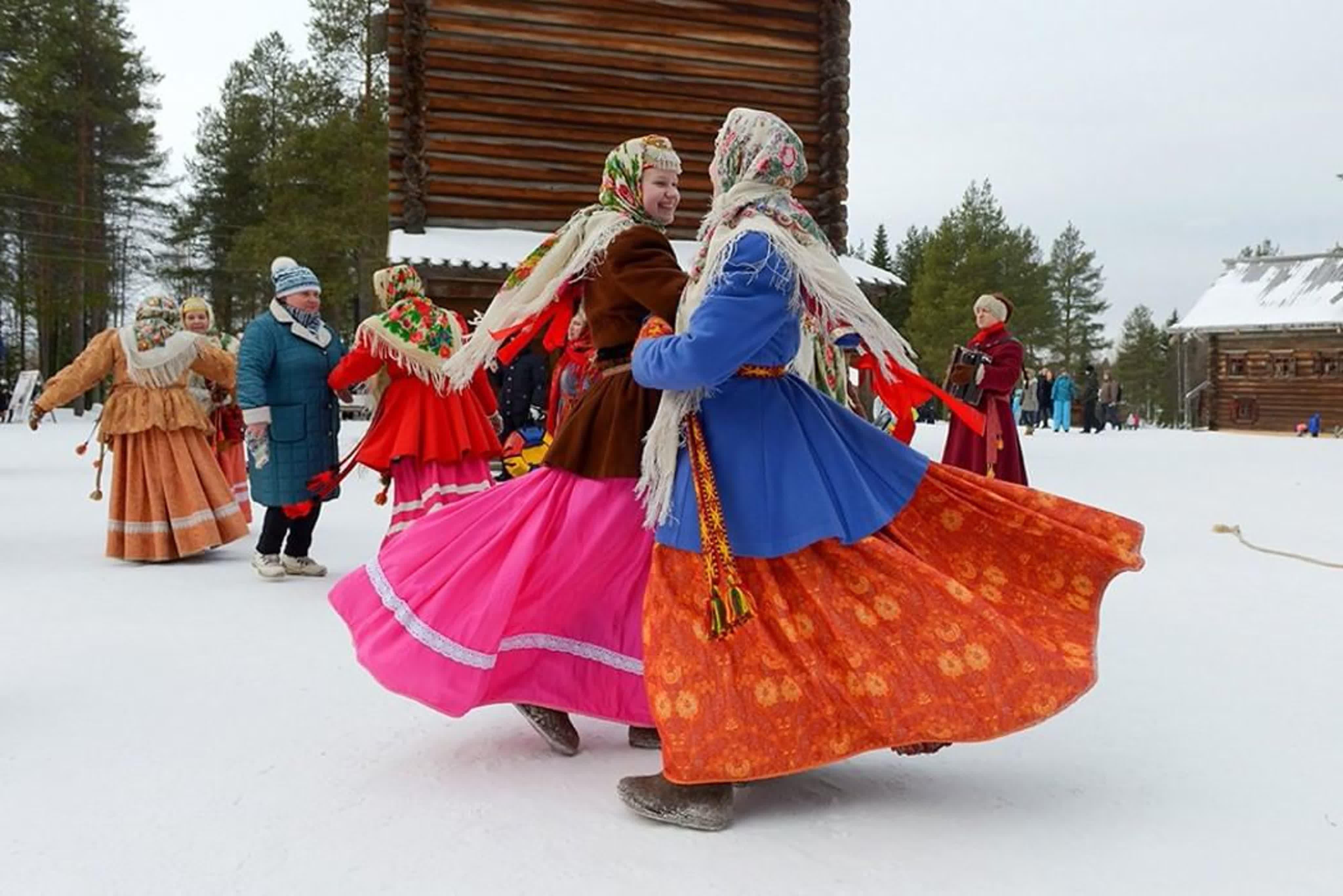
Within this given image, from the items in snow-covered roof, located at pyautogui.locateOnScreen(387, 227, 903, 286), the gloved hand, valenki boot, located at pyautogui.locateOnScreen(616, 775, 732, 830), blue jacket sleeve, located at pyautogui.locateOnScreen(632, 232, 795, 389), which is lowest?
valenki boot, located at pyautogui.locateOnScreen(616, 775, 732, 830)

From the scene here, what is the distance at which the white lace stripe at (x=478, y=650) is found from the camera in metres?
2.81

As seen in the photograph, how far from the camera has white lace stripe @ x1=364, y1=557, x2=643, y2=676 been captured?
2809 mm

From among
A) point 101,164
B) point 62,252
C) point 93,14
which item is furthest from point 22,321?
point 93,14

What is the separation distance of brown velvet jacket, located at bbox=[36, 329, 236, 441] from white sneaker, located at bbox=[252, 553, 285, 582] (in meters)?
1.21

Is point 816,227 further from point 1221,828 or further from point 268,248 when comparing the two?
point 268,248

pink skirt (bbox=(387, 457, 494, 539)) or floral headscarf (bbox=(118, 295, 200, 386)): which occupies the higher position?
floral headscarf (bbox=(118, 295, 200, 386))

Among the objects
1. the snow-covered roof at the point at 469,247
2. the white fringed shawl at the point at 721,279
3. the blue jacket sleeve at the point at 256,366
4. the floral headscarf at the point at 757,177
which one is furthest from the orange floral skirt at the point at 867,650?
the snow-covered roof at the point at 469,247

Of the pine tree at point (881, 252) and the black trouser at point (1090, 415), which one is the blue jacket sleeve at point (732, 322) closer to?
→ the black trouser at point (1090, 415)

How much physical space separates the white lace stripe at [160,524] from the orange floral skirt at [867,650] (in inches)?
194

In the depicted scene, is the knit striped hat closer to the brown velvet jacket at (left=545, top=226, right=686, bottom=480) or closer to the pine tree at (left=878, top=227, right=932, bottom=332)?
the brown velvet jacket at (left=545, top=226, right=686, bottom=480)

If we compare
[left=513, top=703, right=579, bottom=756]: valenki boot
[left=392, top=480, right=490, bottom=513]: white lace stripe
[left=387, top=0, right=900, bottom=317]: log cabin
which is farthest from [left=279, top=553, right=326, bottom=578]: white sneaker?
[left=387, top=0, right=900, bottom=317]: log cabin

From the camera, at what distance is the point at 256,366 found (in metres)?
5.73

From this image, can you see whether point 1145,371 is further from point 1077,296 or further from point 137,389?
point 137,389

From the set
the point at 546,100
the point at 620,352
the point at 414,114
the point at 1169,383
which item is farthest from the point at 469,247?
the point at 1169,383
